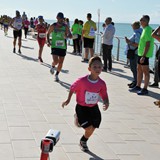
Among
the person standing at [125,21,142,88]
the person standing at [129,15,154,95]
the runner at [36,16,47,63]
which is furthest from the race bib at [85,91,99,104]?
the runner at [36,16,47,63]

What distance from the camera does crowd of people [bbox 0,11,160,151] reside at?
490cm

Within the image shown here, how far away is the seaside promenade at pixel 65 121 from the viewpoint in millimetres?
4996

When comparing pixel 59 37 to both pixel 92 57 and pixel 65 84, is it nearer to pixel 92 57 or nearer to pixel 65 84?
pixel 65 84

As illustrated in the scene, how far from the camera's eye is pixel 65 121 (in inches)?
252

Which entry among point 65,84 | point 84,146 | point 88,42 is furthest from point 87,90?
point 88,42

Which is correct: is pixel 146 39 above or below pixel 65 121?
above

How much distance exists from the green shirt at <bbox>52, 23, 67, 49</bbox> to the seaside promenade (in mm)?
937

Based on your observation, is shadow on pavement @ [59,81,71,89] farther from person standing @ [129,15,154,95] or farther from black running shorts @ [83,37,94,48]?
black running shorts @ [83,37,94,48]

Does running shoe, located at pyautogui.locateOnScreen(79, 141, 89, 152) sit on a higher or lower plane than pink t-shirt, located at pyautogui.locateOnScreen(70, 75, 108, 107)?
lower

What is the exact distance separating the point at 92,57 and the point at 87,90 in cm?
44

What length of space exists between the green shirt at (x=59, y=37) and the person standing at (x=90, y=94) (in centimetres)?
526

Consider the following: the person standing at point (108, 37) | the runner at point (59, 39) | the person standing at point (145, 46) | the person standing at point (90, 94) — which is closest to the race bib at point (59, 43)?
the runner at point (59, 39)

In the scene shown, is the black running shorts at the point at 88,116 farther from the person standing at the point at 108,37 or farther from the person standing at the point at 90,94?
the person standing at the point at 108,37

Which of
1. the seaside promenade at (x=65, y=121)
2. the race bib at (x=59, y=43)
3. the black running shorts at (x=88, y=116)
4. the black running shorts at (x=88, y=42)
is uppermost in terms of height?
the race bib at (x=59, y=43)
